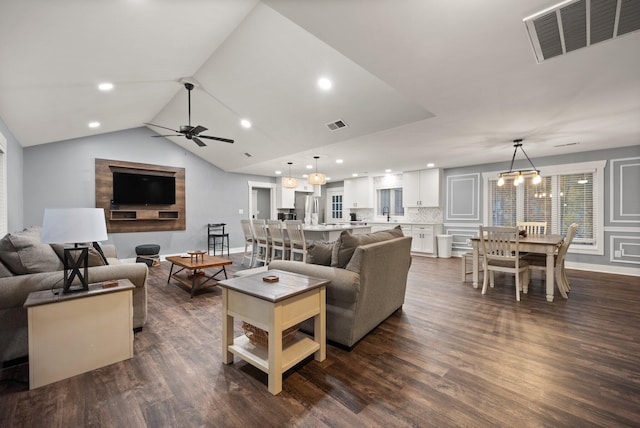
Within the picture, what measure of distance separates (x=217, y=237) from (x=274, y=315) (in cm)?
626

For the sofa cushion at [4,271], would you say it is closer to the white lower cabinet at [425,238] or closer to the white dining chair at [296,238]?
the white dining chair at [296,238]

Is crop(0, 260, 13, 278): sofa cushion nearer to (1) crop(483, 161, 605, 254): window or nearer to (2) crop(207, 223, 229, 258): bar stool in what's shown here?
(2) crop(207, 223, 229, 258): bar stool

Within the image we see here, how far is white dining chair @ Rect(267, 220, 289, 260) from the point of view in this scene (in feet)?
16.4

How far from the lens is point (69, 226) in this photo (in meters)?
1.85

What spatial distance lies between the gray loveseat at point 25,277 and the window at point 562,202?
23.1ft

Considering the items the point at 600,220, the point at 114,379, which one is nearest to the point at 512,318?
the point at 114,379

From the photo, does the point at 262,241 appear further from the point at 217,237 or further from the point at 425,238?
the point at 425,238

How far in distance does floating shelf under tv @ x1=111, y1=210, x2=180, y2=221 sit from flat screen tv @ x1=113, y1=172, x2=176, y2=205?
20cm

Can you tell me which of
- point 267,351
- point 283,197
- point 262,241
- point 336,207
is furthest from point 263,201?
point 267,351

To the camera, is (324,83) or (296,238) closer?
(324,83)

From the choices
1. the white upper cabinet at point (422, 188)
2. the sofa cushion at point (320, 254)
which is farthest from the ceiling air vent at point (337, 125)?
the white upper cabinet at point (422, 188)

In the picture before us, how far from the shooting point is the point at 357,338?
2.32m

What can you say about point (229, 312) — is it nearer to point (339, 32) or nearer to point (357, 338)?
point (357, 338)

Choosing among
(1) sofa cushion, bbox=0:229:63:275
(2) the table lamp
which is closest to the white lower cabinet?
(2) the table lamp
